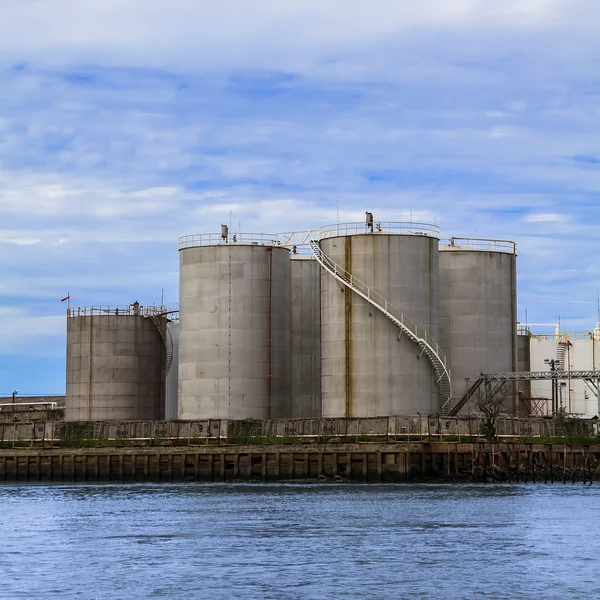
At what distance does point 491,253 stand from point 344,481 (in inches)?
952

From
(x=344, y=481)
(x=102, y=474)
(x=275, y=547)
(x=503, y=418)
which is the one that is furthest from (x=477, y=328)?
(x=275, y=547)

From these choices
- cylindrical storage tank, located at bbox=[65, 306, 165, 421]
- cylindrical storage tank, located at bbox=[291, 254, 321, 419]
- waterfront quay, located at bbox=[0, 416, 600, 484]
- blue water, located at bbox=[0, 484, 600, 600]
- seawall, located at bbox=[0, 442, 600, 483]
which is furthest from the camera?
cylindrical storage tank, located at bbox=[65, 306, 165, 421]

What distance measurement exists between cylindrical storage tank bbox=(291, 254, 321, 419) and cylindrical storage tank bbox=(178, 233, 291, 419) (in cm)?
223

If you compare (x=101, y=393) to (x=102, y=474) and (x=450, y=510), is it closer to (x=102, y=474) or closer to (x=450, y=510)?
(x=102, y=474)

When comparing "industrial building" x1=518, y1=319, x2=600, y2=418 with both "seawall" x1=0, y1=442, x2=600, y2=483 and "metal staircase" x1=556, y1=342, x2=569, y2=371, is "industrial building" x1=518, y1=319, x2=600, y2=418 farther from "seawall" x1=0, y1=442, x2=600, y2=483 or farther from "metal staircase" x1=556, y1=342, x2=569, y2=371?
"seawall" x1=0, y1=442, x2=600, y2=483

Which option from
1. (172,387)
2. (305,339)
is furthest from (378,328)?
(172,387)

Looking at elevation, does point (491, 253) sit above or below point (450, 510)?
above

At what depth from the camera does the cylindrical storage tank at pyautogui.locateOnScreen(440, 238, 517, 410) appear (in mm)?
96750

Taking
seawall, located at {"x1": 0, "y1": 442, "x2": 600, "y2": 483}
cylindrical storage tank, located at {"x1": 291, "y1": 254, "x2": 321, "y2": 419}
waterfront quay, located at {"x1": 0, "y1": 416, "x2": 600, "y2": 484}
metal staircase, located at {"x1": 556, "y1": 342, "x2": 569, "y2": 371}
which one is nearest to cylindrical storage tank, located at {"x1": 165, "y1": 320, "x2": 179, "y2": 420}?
cylindrical storage tank, located at {"x1": 291, "y1": 254, "x2": 321, "y2": 419}

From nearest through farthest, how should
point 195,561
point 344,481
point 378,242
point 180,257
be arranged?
point 195,561, point 344,481, point 378,242, point 180,257

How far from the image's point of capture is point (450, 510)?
6644 cm

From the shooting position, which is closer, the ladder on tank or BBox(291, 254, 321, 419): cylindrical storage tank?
the ladder on tank

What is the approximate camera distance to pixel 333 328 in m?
89.4

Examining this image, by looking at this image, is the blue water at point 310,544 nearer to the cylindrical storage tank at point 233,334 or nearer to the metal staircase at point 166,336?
A: the cylindrical storage tank at point 233,334
